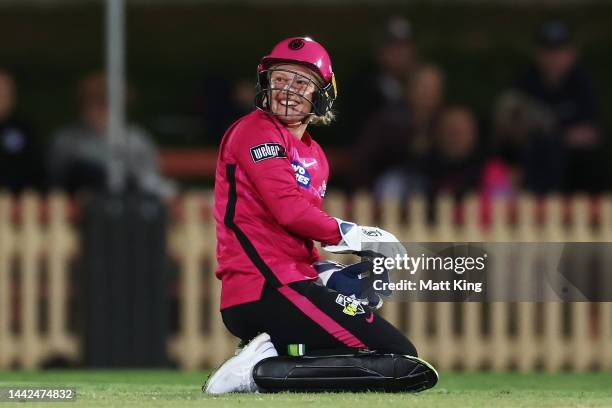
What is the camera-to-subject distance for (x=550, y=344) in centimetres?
1224

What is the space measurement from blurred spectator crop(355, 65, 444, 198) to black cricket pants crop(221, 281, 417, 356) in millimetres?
4781

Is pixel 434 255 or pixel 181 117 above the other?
pixel 181 117

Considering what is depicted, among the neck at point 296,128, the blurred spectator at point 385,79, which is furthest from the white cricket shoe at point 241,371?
the blurred spectator at point 385,79

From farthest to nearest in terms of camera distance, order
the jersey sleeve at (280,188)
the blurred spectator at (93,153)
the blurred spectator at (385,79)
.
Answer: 1. the blurred spectator at (385,79)
2. the blurred spectator at (93,153)
3. the jersey sleeve at (280,188)

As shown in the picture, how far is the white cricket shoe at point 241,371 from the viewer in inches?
312

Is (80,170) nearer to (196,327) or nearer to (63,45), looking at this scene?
(196,327)

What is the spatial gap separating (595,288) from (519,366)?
138 inches

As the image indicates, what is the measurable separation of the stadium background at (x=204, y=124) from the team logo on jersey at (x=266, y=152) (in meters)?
2.49

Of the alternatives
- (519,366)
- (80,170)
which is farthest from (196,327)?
(519,366)

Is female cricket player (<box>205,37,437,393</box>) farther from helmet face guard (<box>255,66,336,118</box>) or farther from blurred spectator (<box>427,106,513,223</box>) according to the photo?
blurred spectator (<box>427,106,513,223</box>)

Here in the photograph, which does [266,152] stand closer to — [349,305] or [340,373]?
[349,305]

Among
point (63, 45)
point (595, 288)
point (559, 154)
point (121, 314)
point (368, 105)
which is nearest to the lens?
point (595, 288)

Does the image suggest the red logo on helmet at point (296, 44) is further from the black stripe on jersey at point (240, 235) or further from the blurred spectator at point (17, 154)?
the blurred spectator at point (17, 154)

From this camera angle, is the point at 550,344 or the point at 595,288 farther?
the point at 550,344
